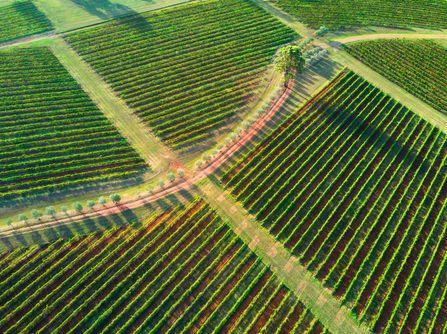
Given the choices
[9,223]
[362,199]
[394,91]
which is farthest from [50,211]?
[394,91]

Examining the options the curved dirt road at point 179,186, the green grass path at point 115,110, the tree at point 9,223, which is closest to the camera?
the tree at point 9,223

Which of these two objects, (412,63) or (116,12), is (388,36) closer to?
(412,63)

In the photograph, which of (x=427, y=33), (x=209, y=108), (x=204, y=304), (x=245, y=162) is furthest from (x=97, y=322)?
(x=427, y=33)

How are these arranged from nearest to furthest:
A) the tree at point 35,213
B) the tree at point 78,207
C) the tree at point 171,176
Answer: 1. the tree at point 35,213
2. the tree at point 78,207
3. the tree at point 171,176

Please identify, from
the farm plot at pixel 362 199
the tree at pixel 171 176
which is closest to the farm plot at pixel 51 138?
the tree at pixel 171 176

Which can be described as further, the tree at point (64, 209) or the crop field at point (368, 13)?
the crop field at point (368, 13)

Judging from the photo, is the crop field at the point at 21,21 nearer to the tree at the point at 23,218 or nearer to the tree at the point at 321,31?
the tree at the point at 23,218
